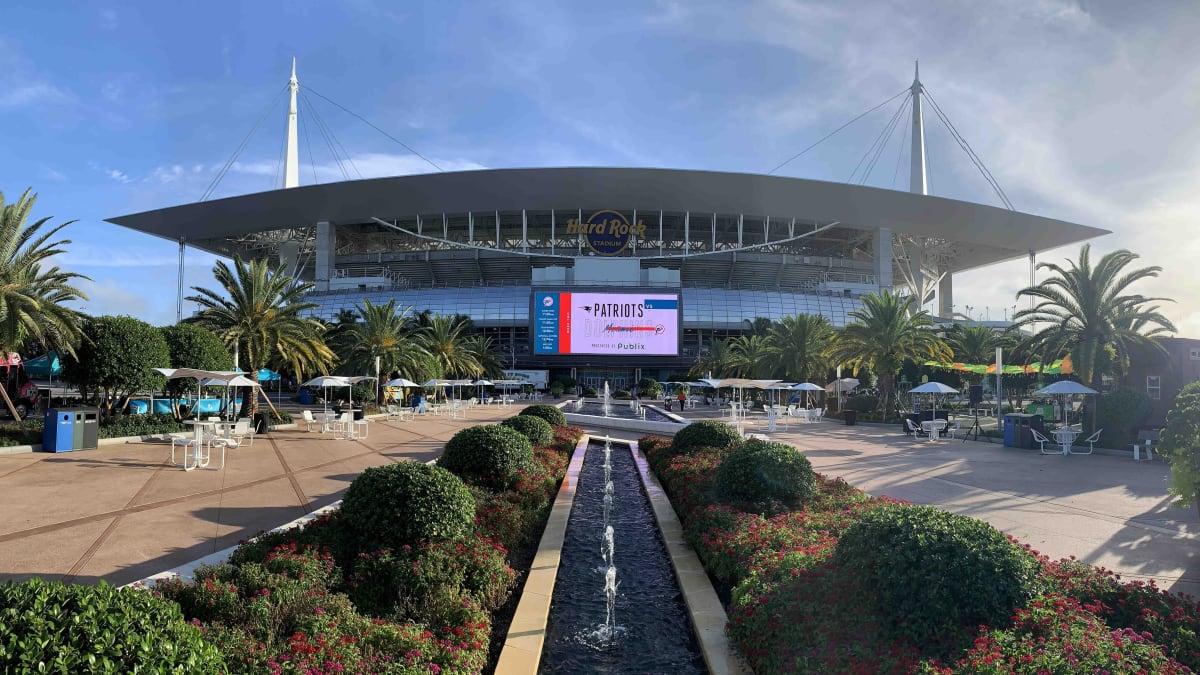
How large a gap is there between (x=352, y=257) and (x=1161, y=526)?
9640cm

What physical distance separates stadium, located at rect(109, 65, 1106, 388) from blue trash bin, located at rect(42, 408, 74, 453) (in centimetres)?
5765

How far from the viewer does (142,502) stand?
11.0 meters

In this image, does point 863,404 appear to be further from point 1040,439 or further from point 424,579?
point 424,579

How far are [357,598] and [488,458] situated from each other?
195 inches

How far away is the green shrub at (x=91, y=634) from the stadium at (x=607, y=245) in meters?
70.4

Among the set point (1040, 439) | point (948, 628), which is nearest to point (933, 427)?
point (1040, 439)

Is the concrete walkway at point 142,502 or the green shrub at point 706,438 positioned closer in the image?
the concrete walkway at point 142,502

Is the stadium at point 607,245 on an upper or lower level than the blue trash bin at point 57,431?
upper

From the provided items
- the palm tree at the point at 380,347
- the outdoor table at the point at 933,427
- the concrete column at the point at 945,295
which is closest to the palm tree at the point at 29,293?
the palm tree at the point at 380,347

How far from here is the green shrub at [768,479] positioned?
8.88m

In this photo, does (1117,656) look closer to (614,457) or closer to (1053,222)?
(614,457)

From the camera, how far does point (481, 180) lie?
7900 centimetres

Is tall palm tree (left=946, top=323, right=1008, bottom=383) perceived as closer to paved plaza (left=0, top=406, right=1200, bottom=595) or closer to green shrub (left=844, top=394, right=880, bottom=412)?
green shrub (left=844, top=394, right=880, bottom=412)

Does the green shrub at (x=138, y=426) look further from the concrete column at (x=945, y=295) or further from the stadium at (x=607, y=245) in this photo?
the concrete column at (x=945, y=295)
